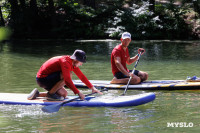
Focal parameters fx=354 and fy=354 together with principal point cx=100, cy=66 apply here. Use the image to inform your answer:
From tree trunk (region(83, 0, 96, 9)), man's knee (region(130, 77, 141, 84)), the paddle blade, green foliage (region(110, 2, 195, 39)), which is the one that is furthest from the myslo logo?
tree trunk (region(83, 0, 96, 9))

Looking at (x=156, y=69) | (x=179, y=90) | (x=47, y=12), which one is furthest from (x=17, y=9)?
(x=179, y=90)

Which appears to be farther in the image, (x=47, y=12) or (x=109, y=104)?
(x=47, y=12)

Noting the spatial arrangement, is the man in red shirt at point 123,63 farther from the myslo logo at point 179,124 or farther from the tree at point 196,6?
the tree at point 196,6

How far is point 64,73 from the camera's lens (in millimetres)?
6109

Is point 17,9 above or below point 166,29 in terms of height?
above

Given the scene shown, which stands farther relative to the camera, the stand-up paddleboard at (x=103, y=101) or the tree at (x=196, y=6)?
the tree at (x=196, y=6)

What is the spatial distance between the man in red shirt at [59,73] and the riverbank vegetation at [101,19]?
59.5 feet

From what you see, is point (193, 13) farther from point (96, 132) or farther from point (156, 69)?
point (96, 132)

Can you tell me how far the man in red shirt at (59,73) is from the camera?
6105mm

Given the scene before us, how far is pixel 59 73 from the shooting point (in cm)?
642

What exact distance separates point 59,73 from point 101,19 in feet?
68.8

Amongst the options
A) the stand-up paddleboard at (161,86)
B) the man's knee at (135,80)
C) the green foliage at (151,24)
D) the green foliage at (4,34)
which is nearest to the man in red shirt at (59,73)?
the stand-up paddleboard at (161,86)

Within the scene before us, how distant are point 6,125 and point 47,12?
23766 millimetres

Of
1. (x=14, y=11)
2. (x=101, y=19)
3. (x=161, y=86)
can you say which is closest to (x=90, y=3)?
(x=101, y=19)
